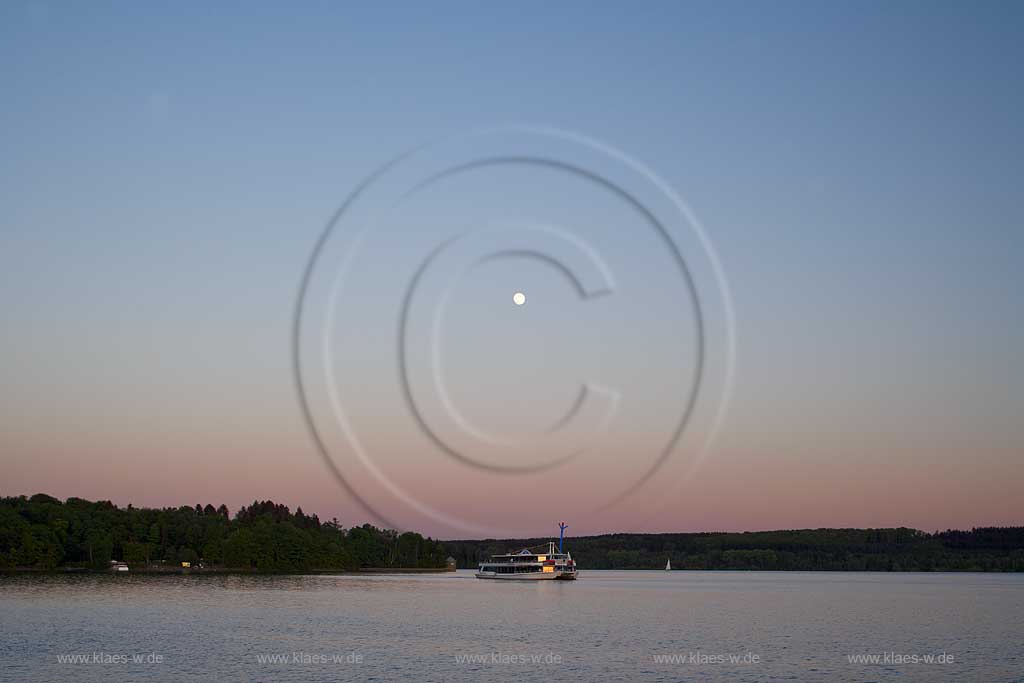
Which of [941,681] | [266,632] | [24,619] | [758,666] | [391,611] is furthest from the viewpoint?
[391,611]

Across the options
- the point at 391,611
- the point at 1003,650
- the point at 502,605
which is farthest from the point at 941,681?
the point at 502,605

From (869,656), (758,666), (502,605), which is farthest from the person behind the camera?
(502,605)

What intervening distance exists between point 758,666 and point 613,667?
9940 mm

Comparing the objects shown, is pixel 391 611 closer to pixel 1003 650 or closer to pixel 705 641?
pixel 705 641

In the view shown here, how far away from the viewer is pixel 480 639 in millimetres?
92062

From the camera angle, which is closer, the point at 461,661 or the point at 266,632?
the point at 461,661

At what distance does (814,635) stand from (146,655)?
2295 inches

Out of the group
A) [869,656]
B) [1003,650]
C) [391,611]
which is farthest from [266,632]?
[1003,650]

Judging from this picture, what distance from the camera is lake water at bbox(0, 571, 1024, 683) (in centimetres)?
6875

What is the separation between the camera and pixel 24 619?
10212 centimetres

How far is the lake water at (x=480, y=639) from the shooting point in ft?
226

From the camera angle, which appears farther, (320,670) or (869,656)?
(869,656)

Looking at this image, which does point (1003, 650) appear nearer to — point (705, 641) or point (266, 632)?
point (705, 641)

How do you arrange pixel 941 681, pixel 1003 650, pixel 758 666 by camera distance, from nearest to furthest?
pixel 941 681 → pixel 758 666 → pixel 1003 650
